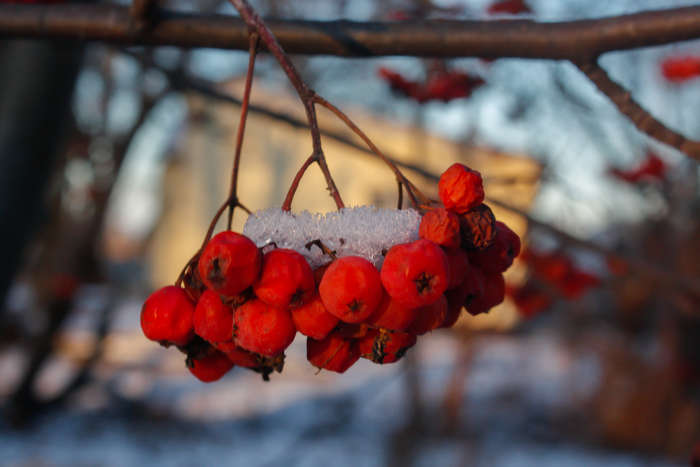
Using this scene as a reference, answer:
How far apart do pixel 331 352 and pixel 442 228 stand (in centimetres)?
26

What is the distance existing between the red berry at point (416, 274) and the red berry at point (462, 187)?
0.34 ft

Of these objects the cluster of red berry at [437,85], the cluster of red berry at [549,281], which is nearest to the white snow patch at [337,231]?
the cluster of red berry at [437,85]

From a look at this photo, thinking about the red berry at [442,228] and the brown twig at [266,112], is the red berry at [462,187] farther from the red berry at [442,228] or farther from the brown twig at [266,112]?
the brown twig at [266,112]

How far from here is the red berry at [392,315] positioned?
31.6 inches

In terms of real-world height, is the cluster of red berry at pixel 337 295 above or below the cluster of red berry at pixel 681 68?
below

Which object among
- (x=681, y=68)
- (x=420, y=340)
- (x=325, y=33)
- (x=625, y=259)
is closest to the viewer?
(x=325, y=33)

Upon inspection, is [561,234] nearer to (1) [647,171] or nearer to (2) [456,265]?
(2) [456,265]

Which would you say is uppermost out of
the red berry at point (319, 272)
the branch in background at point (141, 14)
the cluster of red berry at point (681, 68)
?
the cluster of red berry at point (681, 68)

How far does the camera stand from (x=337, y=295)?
743 mm

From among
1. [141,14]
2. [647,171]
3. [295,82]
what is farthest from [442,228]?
[647,171]

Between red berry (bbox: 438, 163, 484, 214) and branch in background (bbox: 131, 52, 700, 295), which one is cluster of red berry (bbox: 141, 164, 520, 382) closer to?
red berry (bbox: 438, 163, 484, 214)

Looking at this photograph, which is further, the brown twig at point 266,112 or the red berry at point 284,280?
the brown twig at point 266,112

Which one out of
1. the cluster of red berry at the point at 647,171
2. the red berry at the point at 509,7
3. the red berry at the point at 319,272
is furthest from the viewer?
the cluster of red berry at the point at 647,171

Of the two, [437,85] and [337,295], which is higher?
[437,85]
